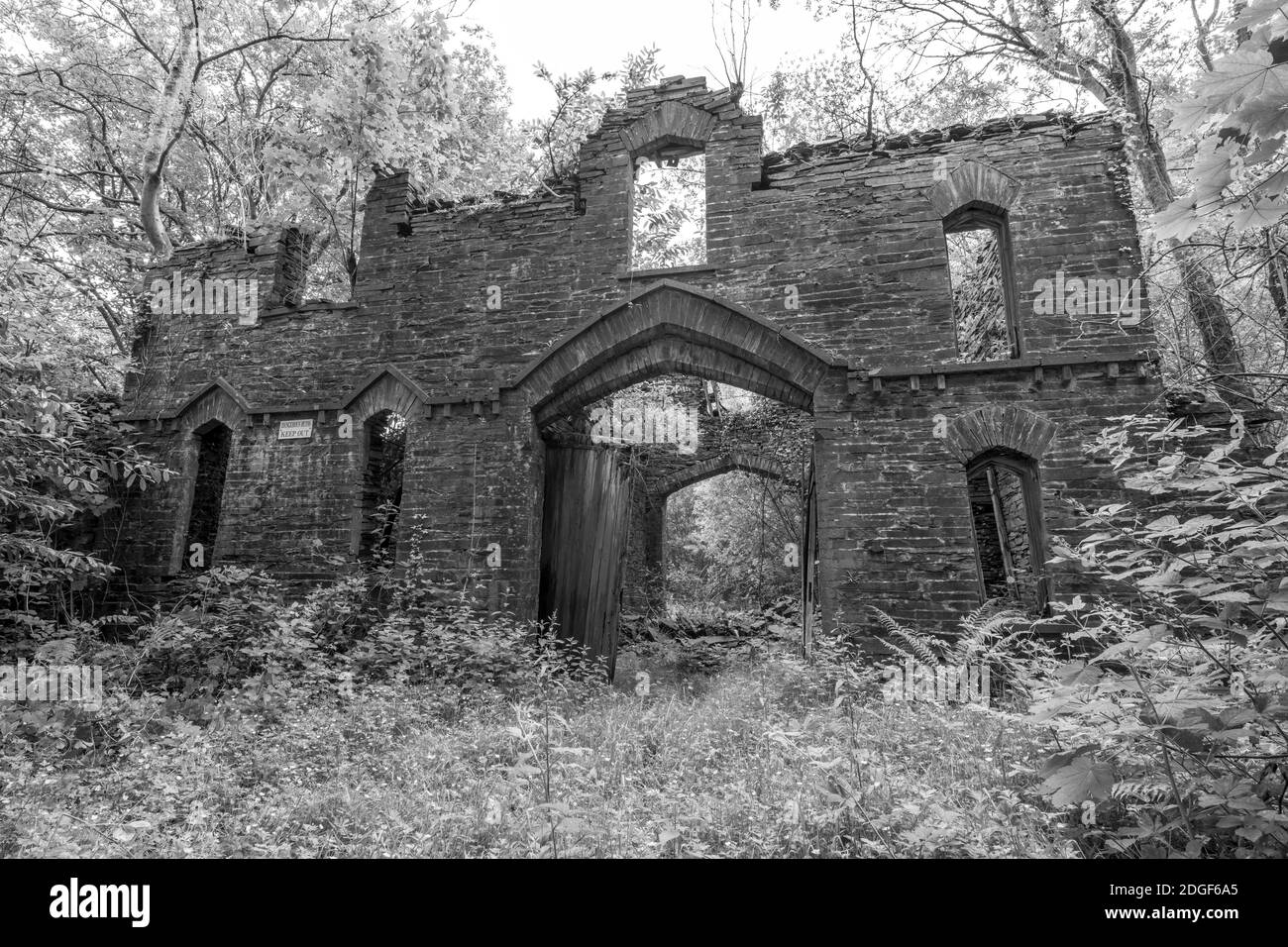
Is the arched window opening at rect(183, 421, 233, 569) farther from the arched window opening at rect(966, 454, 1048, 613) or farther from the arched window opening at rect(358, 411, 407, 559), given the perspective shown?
the arched window opening at rect(966, 454, 1048, 613)

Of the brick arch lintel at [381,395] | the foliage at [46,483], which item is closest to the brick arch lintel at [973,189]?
the brick arch lintel at [381,395]

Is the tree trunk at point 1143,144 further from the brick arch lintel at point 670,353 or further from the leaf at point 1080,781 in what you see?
the leaf at point 1080,781

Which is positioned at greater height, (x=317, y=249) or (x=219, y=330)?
(x=317, y=249)

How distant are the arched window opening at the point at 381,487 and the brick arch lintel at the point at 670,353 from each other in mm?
2133

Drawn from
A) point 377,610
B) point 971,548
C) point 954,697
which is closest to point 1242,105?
point 954,697

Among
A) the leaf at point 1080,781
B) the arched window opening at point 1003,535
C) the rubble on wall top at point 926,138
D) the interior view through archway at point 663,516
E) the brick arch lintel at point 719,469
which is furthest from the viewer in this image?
the brick arch lintel at point 719,469

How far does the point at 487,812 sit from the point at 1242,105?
401 cm

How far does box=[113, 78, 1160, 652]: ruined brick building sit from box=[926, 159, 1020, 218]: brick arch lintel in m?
0.03

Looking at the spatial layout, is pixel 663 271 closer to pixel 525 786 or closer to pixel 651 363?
pixel 651 363

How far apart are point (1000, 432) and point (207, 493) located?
10145 mm

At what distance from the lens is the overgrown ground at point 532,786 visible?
3250 mm

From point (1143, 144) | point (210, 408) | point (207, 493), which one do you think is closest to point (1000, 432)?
point (1143, 144)

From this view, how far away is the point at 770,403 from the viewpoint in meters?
13.8
